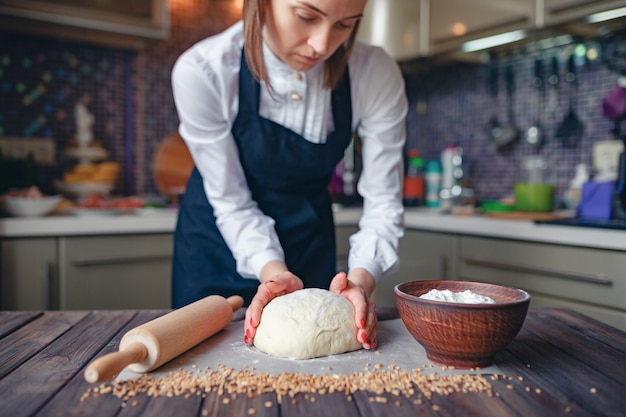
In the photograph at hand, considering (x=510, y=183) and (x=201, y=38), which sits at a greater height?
(x=201, y=38)

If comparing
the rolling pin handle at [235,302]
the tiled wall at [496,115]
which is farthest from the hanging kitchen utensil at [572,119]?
the rolling pin handle at [235,302]

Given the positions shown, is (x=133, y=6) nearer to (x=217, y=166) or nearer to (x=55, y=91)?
(x=55, y=91)

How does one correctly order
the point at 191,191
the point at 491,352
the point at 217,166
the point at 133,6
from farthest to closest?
the point at 133,6 → the point at 191,191 → the point at 217,166 → the point at 491,352

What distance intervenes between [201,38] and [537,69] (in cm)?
157

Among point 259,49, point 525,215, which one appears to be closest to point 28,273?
point 259,49

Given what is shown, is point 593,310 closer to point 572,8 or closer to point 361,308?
point 572,8

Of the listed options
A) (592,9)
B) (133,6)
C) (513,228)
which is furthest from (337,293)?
(133,6)

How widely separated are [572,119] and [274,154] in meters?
1.52

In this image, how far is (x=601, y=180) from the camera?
2.05 m

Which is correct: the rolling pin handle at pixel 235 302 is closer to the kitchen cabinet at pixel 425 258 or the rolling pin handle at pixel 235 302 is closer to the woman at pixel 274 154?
the woman at pixel 274 154

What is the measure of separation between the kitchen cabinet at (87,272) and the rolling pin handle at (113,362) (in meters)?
1.32

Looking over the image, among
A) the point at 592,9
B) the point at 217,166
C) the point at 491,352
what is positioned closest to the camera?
the point at 491,352

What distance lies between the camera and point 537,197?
2.11 m

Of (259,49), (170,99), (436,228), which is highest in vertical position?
(170,99)
